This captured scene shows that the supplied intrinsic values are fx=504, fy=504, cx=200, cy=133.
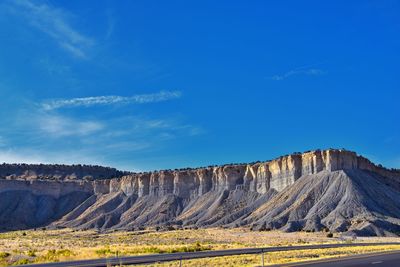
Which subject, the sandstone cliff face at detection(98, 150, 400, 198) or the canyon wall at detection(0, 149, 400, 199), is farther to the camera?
the canyon wall at detection(0, 149, 400, 199)

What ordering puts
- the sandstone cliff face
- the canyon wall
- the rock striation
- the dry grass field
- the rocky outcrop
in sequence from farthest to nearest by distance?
the rocky outcrop
the canyon wall
the sandstone cliff face
the rock striation
the dry grass field

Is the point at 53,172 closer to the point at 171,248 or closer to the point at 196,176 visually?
the point at 196,176

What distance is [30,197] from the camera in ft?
424

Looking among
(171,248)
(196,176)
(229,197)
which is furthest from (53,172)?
(171,248)

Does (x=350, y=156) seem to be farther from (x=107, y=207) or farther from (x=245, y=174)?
(x=107, y=207)

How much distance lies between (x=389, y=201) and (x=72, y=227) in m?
68.8

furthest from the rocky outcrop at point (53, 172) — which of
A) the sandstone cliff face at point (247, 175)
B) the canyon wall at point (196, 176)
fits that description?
the sandstone cliff face at point (247, 175)

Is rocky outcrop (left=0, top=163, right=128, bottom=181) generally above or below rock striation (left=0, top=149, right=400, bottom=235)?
above

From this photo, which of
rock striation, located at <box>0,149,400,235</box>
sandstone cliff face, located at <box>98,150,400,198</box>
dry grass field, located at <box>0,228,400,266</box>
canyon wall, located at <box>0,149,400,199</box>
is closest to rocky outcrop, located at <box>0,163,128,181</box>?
canyon wall, located at <box>0,149,400,199</box>

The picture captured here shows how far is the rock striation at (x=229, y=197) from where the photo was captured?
7925 centimetres

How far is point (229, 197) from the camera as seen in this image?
10538cm

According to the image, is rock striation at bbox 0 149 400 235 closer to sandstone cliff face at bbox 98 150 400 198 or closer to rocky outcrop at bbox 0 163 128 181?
sandstone cliff face at bbox 98 150 400 198

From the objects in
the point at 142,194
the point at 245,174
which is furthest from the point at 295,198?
the point at 142,194

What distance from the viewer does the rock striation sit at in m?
79.2
